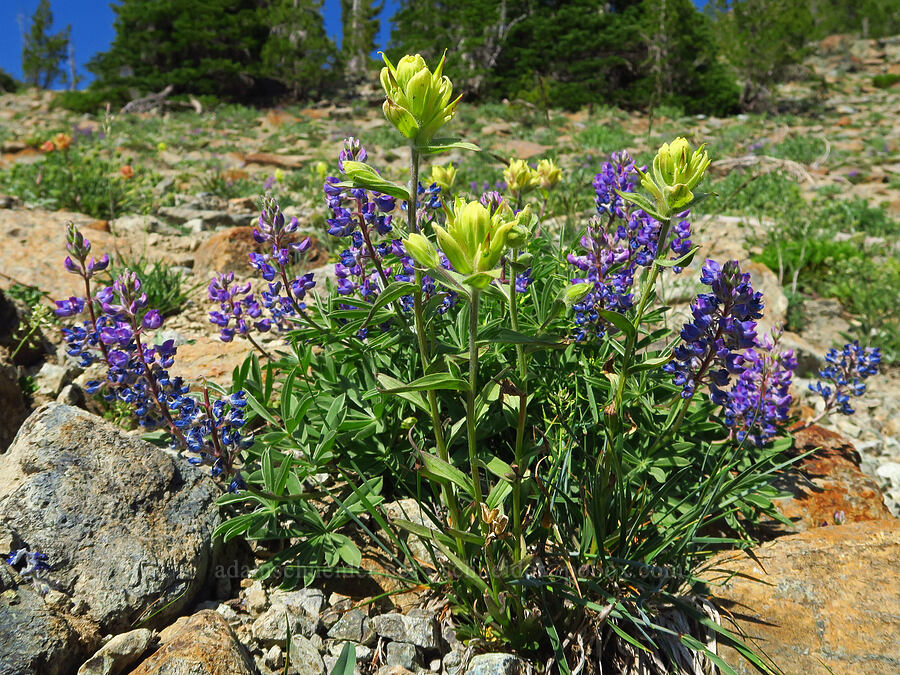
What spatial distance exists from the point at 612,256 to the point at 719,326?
65 cm

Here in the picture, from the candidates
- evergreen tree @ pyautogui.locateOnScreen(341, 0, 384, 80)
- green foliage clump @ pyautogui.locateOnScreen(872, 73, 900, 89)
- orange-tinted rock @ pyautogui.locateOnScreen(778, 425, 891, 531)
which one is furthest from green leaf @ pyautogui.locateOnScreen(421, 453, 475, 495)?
green foliage clump @ pyautogui.locateOnScreen(872, 73, 900, 89)

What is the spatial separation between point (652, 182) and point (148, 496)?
→ 1922mm

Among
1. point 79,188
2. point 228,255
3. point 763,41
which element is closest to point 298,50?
point 763,41

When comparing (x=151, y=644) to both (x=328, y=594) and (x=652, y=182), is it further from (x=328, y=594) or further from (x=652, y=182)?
(x=652, y=182)

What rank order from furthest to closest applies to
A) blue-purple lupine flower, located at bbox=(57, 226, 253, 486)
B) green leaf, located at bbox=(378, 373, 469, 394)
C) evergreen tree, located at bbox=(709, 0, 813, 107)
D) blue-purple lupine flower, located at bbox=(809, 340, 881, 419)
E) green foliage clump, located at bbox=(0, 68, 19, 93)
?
green foliage clump, located at bbox=(0, 68, 19, 93), evergreen tree, located at bbox=(709, 0, 813, 107), blue-purple lupine flower, located at bbox=(809, 340, 881, 419), blue-purple lupine flower, located at bbox=(57, 226, 253, 486), green leaf, located at bbox=(378, 373, 469, 394)

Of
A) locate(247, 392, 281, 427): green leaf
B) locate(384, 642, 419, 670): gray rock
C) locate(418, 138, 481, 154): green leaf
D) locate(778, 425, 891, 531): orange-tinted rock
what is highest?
locate(418, 138, 481, 154): green leaf

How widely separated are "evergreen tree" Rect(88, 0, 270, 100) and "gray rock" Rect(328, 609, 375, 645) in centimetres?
2217

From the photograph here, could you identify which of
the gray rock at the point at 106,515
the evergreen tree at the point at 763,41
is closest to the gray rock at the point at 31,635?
the gray rock at the point at 106,515

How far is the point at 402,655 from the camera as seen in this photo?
6.27 feet

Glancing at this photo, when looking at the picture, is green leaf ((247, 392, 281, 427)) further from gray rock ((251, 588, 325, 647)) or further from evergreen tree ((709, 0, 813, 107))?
evergreen tree ((709, 0, 813, 107))

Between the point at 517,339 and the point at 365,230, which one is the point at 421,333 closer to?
the point at 517,339

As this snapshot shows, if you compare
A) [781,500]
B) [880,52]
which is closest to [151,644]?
[781,500]

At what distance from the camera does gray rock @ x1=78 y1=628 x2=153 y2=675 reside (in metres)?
1.72

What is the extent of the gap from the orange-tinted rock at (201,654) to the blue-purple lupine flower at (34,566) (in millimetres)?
396
